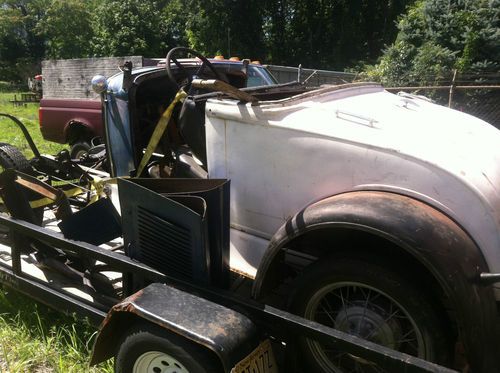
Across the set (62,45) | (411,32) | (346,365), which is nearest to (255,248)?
(346,365)

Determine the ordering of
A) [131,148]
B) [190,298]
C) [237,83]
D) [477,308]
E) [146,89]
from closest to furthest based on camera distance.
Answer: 1. [477,308]
2. [190,298]
3. [131,148]
4. [146,89]
5. [237,83]

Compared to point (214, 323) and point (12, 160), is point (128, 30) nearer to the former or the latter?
point (12, 160)

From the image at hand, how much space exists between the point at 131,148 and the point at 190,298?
203 centimetres

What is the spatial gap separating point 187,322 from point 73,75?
57.2 feet

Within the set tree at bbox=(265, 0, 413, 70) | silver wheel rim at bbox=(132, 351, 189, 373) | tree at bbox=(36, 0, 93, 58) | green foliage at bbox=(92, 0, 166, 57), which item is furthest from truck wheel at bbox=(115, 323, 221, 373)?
tree at bbox=(36, 0, 93, 58)

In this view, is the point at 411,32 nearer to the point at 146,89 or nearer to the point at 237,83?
the point at 237,83

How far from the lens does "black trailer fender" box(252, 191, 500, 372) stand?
5.97 ft

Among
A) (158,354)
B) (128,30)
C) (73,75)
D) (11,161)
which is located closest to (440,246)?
(158,354)

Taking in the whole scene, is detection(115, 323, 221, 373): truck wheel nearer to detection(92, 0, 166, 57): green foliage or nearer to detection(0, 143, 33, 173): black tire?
detection(0, 143, 33, 173): black tire

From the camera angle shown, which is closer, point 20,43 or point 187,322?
point 187,322

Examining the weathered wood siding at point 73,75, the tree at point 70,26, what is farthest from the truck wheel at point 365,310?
the tree at point 70,26

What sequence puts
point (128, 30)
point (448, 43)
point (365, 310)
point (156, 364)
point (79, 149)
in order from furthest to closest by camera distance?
point (128, 30)
point (448, 43)
point (79, 149)
point (156, 364)
point (365, 310)

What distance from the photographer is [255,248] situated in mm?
2631

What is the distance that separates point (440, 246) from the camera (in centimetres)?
183
